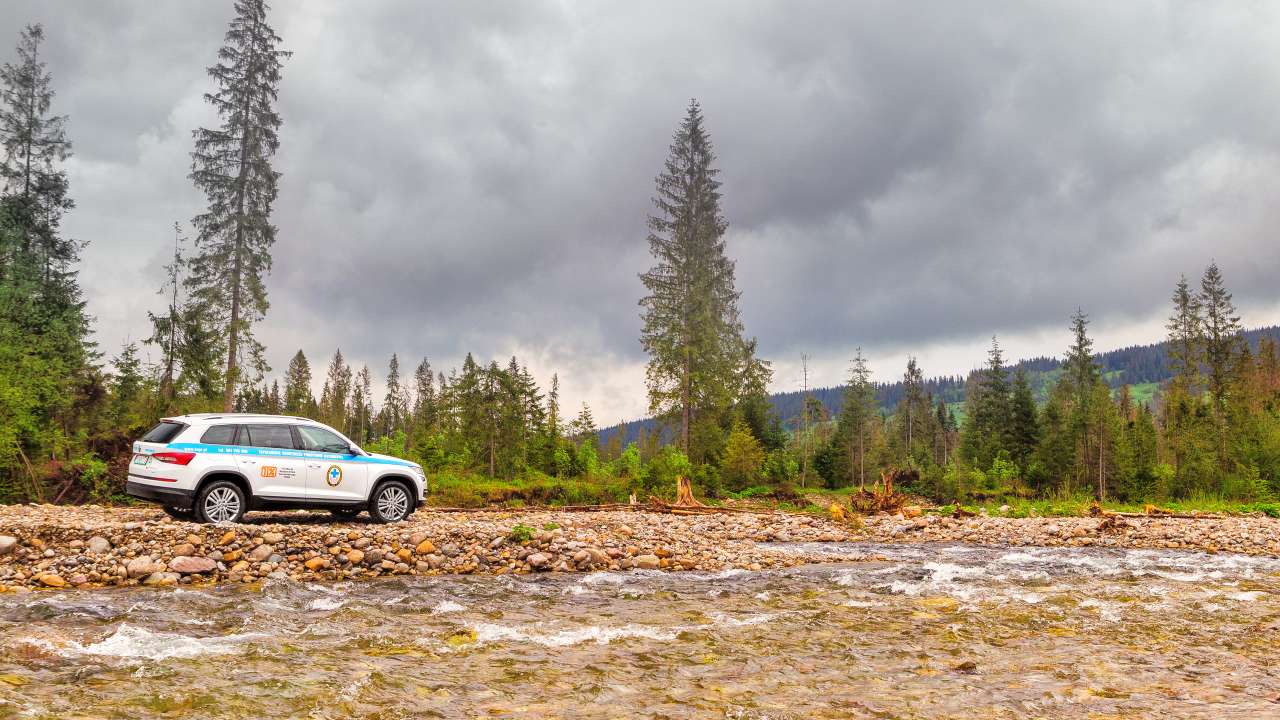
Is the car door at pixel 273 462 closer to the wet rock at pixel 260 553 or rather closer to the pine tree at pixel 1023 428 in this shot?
the wet rock at pixel 260 553

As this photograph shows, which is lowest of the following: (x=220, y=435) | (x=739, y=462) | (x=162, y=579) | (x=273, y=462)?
(x=162, y=579)

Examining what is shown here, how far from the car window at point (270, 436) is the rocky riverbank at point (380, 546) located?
5.15ft

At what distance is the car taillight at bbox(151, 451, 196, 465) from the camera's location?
1259 centimetres

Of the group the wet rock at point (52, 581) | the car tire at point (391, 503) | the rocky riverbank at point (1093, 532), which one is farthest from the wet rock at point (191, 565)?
the rocky riverbank at point (1093, 532)

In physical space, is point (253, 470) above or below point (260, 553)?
above

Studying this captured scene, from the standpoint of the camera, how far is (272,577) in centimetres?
1077

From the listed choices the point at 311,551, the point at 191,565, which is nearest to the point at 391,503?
the point at 311,551

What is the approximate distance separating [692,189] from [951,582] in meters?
35.4

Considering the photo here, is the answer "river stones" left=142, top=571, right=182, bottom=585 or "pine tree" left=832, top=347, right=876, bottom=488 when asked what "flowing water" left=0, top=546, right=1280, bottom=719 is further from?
"pine tree" left=832, top=347, right=876, bottom=488

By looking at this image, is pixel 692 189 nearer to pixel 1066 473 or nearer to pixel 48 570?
pixel 1066 473

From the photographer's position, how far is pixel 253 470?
1329cm

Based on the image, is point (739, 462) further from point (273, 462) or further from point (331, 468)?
point (273, 462)

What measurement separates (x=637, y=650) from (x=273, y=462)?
9312 mm

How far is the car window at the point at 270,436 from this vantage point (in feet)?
44.1
